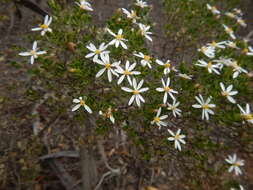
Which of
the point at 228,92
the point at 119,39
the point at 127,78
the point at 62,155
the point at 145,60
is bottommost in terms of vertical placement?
the point at 62,155

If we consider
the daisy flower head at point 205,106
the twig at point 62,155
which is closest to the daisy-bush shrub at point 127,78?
the daisy flower head at point 205,106

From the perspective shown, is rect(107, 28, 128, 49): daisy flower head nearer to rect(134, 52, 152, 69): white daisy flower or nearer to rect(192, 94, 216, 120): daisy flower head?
rect(134, 52, 152, 69): white daisy flower

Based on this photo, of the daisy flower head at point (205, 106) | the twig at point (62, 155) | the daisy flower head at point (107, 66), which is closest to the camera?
the daisy flower head at point (107, 66)

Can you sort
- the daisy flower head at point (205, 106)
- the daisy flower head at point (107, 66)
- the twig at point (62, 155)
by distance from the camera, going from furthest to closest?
the twig at point (62, 155) < the daisy flower head at point (205, 106) < the daisy flower head at point (107, 66)

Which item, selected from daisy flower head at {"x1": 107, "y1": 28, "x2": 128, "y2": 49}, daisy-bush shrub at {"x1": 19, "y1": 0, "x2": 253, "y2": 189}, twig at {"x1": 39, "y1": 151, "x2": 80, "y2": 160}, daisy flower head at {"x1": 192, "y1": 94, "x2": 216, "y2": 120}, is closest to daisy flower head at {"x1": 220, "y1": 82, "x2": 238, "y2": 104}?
daisy-bush shrub at {"x1": 19, "y1": 0, "x2": 253, "y2": 189}

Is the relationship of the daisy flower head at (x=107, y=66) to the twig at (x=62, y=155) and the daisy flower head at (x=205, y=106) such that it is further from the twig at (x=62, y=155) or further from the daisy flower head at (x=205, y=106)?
the twig at (x=62, y=155)

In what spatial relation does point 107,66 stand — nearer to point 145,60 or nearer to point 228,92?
point 145,60

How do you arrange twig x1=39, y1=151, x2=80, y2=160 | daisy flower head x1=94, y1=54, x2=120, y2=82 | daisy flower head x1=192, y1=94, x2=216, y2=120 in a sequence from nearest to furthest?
daisy flower head x1=94, y1=54, x2=120, y2=82
daisy flower head x1=192, y1=94, x2=216, y2=120
twig x1=39, y1=151, x2=80, y2=160

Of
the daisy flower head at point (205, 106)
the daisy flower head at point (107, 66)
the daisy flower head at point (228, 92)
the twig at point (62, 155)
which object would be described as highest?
the daisy flower head at point (107, 66)

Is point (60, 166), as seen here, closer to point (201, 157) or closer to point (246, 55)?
point (201, 157)

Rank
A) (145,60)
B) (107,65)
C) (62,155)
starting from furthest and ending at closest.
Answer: (62,155) → (145,60) → (107,65)

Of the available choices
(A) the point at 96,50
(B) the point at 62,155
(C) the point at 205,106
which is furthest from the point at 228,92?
(B) the point at 62,155
